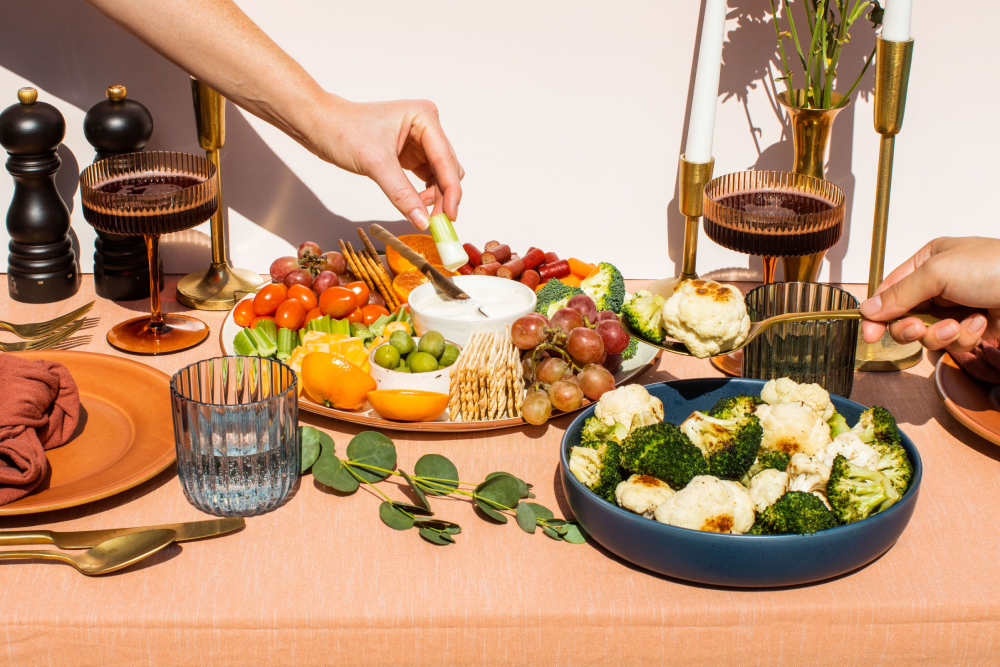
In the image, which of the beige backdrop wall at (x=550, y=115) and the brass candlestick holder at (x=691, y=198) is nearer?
the brass candlestick holder at (x=691, y=198)

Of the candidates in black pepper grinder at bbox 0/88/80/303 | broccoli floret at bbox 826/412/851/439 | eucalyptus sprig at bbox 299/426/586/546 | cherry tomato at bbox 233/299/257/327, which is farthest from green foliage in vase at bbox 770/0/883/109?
black pepper grinder at bbox 0/88/80/303

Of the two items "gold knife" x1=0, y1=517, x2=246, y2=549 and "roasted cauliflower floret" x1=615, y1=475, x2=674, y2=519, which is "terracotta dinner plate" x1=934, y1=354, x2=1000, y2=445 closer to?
"roasted cauliflower floret" x1=615, y1=475, x2=674, y2=519

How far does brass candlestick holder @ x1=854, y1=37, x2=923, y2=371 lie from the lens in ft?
3.94

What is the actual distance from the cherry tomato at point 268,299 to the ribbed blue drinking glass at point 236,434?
1.38 ft

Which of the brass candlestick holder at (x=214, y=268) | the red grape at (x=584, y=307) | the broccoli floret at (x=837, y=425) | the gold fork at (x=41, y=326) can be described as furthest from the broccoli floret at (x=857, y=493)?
the gold fork at (x=41, y=326)

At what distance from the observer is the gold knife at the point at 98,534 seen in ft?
2.66

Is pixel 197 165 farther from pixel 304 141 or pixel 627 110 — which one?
pixel 627 110

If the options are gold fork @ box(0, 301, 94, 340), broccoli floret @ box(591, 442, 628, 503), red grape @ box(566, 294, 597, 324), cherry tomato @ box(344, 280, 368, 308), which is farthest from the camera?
cherry tomato @ box(344, 280, 368, 308)

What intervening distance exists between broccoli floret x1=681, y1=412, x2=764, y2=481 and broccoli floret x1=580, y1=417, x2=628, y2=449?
0.23ft

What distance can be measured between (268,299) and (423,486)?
52 cm

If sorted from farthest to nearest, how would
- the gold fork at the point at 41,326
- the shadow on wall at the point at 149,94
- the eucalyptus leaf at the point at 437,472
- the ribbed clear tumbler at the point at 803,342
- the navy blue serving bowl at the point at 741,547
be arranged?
the shadow on wall at the point at 149,94 → the gold fork at the point at 41,326 → the ribbed clear tumbler at the point at 803,342 → the eucalyptus leaf at the point at 437,472 → the navy blue serving bowl at the point at 741,547

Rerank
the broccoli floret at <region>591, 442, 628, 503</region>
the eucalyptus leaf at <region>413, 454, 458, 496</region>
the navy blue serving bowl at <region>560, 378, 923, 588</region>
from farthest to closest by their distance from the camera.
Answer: the eucalyptus leaf at <region>413, 454, 458, 496</region> → the broccoli floret at <region>591, 442, 628, 503</region> → the navy blue serving bowl at <region>560, 378, 923, 588</region>

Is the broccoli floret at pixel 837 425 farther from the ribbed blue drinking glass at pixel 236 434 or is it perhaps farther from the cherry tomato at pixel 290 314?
the cherry tomato at pixel 290 314

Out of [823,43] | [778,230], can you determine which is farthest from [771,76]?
[778,230]
